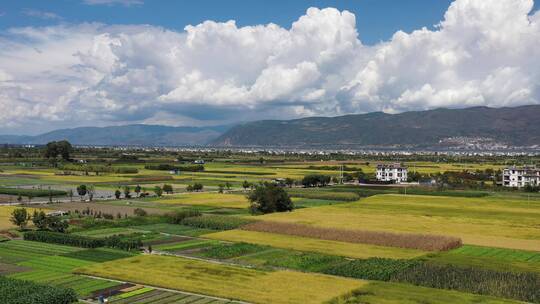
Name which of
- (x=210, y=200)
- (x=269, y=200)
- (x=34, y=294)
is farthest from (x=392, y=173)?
(x=34, y=294)

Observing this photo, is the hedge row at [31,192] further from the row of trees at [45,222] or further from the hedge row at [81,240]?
the hedge row at [81,240]

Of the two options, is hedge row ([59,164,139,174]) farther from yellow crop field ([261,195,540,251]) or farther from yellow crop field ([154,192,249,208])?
yellow crop field ([261,195,540,251])

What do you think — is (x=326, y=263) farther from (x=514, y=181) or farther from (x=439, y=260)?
(x=514, y=181)

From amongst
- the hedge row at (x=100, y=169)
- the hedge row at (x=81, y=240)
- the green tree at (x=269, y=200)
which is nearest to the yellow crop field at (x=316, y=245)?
the hedge row at (x=81, y=240)

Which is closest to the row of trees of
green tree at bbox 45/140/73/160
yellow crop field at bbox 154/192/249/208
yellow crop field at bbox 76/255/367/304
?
yellow crop field at bbox 76/255/367/304

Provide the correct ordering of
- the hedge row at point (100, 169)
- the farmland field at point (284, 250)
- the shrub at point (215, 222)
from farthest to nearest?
the hedge row at point (100, 169) < the shrub at point (215, 222) < the farmland field at point (284, 250)
